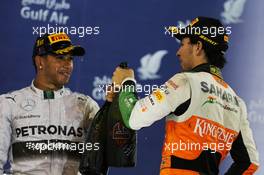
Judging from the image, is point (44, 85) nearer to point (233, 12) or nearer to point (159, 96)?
point (159, 96)

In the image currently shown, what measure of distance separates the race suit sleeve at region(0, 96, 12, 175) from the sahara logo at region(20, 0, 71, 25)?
509 mm

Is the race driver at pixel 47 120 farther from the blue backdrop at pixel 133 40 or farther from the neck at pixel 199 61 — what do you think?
the neck at pixel 199 61

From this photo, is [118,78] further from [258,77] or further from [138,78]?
[258,77]

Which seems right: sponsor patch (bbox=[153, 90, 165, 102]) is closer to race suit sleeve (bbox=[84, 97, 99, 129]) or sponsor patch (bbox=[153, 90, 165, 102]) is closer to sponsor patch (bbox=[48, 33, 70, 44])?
race suit sleeve (bbox=[84, 97, 99, 129])

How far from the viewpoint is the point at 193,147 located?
161cm

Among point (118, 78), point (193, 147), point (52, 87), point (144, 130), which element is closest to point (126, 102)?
point (118, 78)

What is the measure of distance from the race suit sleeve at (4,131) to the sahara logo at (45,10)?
0.51 metres

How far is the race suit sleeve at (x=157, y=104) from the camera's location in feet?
5.08

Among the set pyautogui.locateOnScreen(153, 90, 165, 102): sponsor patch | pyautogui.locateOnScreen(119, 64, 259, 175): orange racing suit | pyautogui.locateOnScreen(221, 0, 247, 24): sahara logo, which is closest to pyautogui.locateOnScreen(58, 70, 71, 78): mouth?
pyautogui.locateOnScreen(119, 64, 259, 175): orange racing suit

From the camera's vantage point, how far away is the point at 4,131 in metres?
1.81

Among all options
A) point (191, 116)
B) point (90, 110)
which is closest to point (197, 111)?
point (191, 116)

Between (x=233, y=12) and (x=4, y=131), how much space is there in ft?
3.55

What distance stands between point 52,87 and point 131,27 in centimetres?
50

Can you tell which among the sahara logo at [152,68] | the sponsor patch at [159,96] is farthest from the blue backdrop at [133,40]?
the sponsor patch at [159,96]
